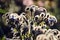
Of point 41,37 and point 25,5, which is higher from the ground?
point 25,5

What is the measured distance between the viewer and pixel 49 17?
3.88ft

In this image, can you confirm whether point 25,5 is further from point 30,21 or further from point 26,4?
point 30,21

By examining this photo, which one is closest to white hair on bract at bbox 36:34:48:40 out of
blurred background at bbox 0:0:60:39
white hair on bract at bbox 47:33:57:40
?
white hair on bract at bbox 47:33:57:40

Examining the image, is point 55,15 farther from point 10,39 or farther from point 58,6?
point 10,39

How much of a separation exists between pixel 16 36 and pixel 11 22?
0.10 m

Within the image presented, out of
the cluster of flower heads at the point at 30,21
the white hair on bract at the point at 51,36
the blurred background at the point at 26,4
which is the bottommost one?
the white hair on bract at the point at 51,36

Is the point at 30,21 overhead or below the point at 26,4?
below

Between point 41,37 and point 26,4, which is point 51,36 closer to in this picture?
point 41,37

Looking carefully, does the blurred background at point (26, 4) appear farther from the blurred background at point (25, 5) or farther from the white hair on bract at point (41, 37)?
the white hair on bract at point (41, 37)

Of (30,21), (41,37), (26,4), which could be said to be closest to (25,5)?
(26,4)

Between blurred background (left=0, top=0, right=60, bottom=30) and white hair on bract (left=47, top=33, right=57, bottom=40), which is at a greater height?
blurred background (left=0, top=0, right=60, bottom=30)

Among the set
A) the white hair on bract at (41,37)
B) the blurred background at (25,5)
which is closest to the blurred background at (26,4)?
the blurred background at (25,5)

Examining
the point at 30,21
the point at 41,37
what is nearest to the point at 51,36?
the point at 41,37

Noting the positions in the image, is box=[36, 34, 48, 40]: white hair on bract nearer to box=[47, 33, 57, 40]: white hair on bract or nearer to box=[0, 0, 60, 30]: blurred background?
box=[47, 33, 57, 40]: white hair on bract
